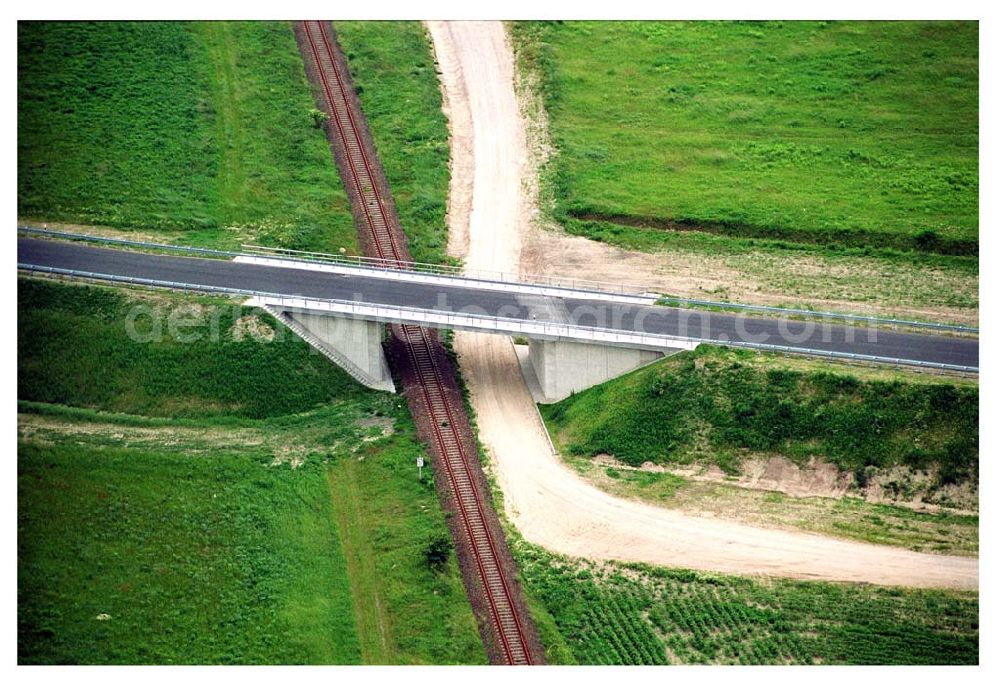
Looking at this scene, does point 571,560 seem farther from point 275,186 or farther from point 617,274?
point 275,186

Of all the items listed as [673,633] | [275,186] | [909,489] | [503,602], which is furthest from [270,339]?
[909,489]

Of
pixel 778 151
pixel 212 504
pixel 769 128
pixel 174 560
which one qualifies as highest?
pixel 769 128

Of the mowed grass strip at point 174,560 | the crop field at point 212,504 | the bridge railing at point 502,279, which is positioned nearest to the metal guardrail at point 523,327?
the crop field at point 212,504

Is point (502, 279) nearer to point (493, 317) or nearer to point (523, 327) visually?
point (493, 317)

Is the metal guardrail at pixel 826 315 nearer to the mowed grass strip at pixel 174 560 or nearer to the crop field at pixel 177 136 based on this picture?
the crop field at pixel 177 136

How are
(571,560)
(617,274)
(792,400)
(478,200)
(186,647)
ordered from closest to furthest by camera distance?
(186,647), (571,560), (792,400), (617,274), (478,200)

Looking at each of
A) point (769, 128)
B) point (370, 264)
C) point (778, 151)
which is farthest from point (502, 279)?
point (769, 128)
